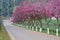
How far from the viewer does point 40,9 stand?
4459cm

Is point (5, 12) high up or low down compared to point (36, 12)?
down

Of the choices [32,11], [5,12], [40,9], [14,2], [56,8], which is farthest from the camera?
[14,2]

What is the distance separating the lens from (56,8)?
31.2m

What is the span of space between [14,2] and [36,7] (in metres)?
99.1

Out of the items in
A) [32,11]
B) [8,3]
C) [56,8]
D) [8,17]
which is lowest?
[8,17]

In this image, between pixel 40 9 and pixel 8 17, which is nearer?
pixel 40 9

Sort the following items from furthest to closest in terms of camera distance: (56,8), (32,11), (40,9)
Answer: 1. (32,11)
2. (40,9)
3. (56,8)

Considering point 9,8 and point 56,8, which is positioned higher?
point 56,8

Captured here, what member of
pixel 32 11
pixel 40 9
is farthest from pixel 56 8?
pixel 32 11

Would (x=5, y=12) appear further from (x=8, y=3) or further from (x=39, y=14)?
(x=39, y=14)

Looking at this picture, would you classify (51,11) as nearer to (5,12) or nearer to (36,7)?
(36,7)

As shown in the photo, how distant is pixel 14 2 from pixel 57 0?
11410 cm

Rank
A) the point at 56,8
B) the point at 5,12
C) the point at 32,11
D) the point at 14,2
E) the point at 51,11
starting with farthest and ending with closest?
the point at 14,2 < the point at 5,12 < the point at 32,11 < the point at 51,11 < the point at 56,8


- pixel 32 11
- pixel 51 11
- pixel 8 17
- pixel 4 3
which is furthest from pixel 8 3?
pixel 51 11
